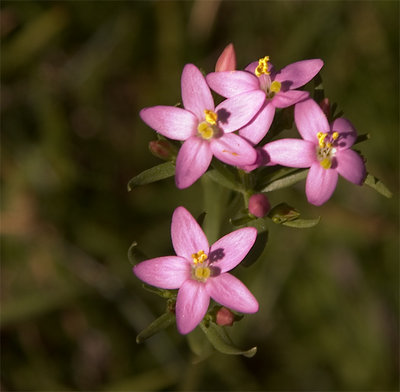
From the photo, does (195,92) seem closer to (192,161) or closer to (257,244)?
(192,161)

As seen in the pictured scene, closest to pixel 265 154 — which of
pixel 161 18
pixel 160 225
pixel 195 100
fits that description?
pixel 195 100

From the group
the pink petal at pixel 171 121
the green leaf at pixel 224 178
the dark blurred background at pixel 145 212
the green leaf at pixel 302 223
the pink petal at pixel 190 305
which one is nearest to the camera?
the pink petal at pixel 190 305

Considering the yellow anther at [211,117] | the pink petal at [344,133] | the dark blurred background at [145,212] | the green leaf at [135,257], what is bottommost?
the dark blurred background at [145,212]

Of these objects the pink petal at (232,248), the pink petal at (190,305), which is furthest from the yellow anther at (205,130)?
the pink petal at (190,305)

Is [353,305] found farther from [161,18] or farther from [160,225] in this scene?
[161,18]

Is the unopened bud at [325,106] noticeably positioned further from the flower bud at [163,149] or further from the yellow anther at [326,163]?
the flower bud at [163,149]

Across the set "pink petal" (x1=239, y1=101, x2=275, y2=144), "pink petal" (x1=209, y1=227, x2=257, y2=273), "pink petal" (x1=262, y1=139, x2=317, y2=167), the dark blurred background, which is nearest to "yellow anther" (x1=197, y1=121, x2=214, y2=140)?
"pink petal" (x1=239, y1=101, x2=275, y2=144)
